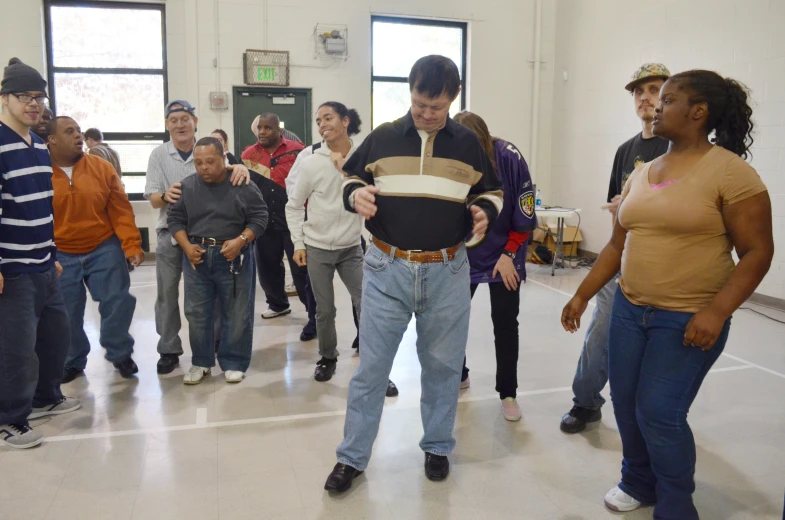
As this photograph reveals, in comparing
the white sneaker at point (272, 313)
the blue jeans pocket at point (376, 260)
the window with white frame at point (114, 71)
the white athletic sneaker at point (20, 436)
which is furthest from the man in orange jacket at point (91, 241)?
the window with white frame at point (114, 71)

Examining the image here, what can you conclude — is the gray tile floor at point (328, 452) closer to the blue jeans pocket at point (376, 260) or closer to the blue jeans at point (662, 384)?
the blue jeans at point (662, 384)

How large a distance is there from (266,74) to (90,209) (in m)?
4.92

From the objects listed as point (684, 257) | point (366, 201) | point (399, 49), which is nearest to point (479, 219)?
point (366, 201)

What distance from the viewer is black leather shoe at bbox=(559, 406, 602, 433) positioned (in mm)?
2939

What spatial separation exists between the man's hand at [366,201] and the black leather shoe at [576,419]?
57.7 inches

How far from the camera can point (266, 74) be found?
311 inches

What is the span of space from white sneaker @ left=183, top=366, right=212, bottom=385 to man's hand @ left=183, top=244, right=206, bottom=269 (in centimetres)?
66

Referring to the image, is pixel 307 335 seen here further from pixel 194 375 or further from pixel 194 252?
pixel 194 252

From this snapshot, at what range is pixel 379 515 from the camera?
7.32 ft

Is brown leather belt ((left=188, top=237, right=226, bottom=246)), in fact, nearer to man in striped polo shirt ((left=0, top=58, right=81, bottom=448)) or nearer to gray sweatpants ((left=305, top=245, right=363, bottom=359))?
gray sweatpants ((left=305, top=245, right=363, bottom=359))

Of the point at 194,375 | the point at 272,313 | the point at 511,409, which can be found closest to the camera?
the point at 511,409

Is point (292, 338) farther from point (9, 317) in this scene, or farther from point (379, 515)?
point (379, 515)

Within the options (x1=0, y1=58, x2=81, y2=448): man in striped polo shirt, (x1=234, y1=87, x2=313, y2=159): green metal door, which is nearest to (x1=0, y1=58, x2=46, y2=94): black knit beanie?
(x1=0, y1=58, x2=81, y2=448): man in striped polo shirt

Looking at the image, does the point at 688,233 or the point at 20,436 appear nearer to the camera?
the point at 688,233
